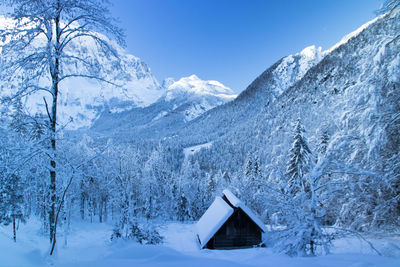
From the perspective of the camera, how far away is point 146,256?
4676mm

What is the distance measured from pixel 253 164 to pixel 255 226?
18265 millimetres

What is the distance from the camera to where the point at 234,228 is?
1669 centimetres

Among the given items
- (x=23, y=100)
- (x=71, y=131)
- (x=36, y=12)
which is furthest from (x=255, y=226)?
(x=36, y=12)

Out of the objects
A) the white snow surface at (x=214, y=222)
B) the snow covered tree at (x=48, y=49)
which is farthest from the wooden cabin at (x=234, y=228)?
the snow covered tree at (x=48, y=49)

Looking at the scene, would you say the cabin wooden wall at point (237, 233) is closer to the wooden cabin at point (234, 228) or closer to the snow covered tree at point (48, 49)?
the wooden cabin at point (234, 228)

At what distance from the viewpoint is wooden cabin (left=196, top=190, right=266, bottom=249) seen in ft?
52.9

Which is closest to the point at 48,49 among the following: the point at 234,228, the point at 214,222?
the point at 214,222

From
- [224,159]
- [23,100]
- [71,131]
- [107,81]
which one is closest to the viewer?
[23,100]

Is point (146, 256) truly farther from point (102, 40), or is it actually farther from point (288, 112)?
point (288, 112)

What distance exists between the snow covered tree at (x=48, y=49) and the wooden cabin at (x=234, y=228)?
13.3 meters

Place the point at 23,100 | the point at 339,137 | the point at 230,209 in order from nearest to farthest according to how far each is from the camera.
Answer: the point at 23,100, the point at 339,137, the point at 230,209

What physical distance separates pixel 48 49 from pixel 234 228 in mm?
17284

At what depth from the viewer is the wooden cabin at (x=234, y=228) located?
52.9ft

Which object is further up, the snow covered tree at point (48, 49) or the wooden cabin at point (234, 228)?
the snow covered tree at point (48, 49)
